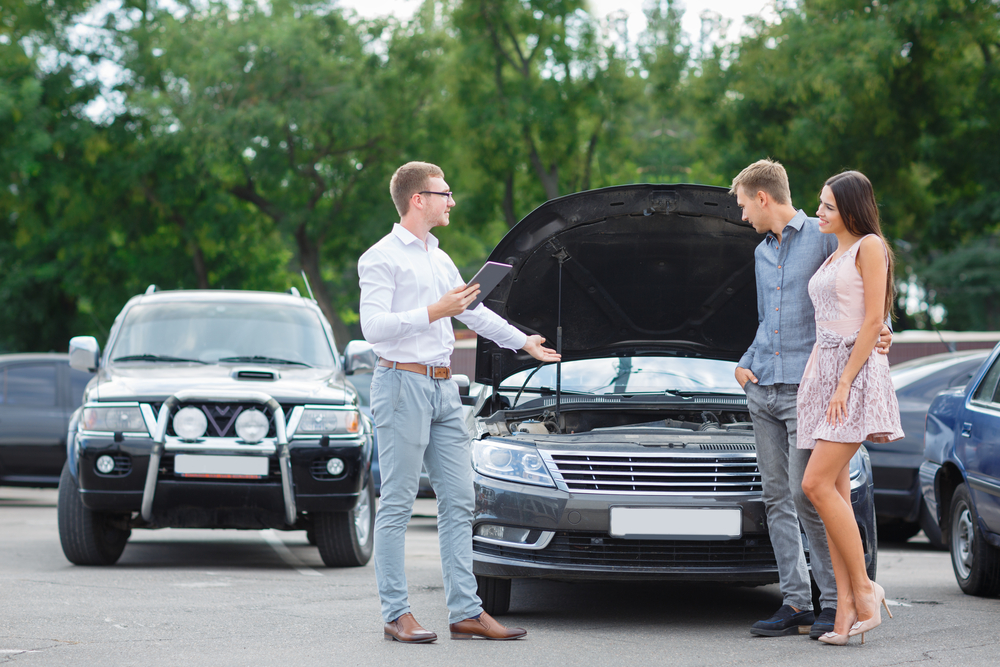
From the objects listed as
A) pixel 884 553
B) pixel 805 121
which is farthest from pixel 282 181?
pixel 884 553

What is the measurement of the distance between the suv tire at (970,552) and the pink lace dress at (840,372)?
1.93 m

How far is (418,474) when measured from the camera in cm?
495

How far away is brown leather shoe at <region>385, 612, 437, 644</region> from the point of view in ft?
16.0

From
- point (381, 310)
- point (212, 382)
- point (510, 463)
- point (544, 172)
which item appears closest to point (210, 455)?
point (212, 382)

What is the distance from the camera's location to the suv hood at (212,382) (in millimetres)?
7305

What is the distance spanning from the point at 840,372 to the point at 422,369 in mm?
1692

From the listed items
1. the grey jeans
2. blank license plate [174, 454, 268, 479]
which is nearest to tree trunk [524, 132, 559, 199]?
blank license plate [174, 454, 268, 479]

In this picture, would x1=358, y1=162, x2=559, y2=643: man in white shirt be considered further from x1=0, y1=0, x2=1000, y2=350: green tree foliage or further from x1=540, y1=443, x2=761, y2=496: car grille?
x1=0, y1=0, x2=1000, y2=350: green tree foliage

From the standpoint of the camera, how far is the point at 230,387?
288 inches

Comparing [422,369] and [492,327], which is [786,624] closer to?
[492,327]

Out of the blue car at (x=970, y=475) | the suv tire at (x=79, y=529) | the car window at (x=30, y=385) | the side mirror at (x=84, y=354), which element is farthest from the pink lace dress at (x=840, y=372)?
the car window at (x=30, y=385)

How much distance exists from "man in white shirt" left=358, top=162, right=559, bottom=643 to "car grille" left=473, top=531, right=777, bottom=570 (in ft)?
1.27

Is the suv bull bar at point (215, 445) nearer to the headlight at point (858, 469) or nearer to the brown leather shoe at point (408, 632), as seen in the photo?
the brown leather shoe at point (408, 632)

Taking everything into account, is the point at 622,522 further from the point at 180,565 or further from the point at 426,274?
the point at 180,565
